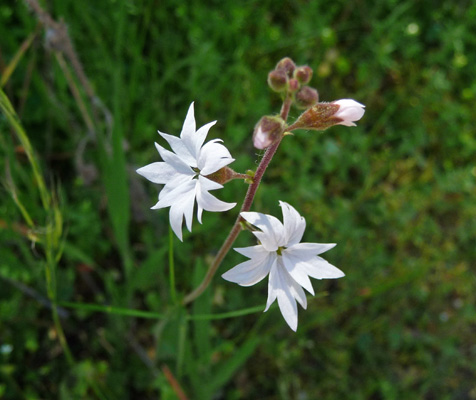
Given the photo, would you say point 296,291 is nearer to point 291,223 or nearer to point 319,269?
point 319,269

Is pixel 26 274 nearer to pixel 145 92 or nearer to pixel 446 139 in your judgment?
pixel 145 92

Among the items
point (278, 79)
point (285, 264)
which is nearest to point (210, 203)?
point (285, 264)

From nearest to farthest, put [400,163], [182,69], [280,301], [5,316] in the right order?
1. [280,301]
2. [5,316]
3. [182,69]
4. [400,163]

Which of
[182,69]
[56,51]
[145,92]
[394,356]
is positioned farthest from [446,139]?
[56,51]

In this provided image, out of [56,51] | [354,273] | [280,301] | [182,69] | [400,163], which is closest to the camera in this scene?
[280,301]

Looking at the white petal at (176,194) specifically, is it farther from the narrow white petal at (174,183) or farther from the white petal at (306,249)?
the white petal at (306,249)

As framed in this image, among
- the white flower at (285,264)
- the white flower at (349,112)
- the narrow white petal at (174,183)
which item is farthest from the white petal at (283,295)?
the white flower at (349,112)

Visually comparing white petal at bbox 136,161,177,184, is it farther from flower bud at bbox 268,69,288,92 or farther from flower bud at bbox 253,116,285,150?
flower bud at bbox 268,69,288,92

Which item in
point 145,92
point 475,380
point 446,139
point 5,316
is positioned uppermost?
point 145,92
